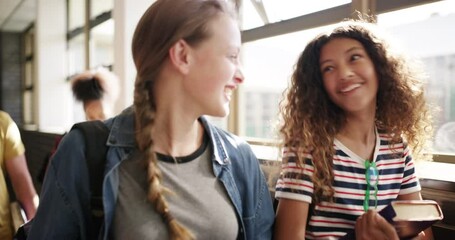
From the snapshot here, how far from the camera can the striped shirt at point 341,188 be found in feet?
3.83

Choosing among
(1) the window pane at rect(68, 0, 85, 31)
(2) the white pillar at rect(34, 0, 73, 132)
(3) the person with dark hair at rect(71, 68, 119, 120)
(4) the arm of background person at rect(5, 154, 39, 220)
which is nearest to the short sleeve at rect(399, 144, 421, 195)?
(4) the arm of background person at rect(5, 154, 39, 220)

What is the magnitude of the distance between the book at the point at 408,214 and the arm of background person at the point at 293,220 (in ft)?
0.87

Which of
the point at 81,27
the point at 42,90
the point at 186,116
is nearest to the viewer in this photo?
the point at 186,116

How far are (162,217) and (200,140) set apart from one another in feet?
0.85

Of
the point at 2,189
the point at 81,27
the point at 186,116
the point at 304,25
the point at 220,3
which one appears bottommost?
the point at 2,189

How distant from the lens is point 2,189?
5.60 ft

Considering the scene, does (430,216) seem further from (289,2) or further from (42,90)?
(42,90)

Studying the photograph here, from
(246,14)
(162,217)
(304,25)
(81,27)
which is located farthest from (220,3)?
(81,27)

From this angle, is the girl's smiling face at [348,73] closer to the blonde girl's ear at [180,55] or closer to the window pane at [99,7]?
the blonde girl's ear at [180,55]

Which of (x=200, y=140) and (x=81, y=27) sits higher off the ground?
(x=81, y=27)

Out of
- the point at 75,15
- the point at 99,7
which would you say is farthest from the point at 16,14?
the point at 99,7

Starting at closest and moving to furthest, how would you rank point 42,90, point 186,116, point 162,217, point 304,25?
point 162,217
point 186,116
point 304,25
point 42,90

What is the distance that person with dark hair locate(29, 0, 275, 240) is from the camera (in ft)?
2.95

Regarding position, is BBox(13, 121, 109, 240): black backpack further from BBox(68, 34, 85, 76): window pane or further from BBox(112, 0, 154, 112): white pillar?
BBox(68, 34, 85, 76): window pane
